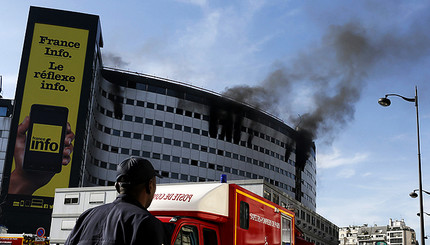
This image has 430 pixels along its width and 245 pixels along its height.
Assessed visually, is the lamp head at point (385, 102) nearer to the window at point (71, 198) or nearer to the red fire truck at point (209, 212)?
the red fire truck at point (209, 212)

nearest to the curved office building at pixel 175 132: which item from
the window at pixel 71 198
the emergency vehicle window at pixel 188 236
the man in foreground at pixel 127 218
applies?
the window at pixel 71 198

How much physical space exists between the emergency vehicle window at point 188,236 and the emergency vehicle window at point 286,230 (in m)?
4.43

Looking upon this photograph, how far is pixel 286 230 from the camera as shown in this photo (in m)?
12.9

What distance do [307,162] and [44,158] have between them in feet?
236

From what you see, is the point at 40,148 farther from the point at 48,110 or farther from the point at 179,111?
the point at 179,111

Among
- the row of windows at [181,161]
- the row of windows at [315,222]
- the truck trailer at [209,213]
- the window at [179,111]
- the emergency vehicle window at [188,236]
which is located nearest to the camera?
the emergency vehicle window at [188,236]

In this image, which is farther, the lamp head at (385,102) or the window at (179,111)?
the window at (179,111)

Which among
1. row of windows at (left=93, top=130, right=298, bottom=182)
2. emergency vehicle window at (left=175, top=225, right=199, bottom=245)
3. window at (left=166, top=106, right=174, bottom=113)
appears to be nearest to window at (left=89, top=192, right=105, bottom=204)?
row of windows at (left=93, top=130, right=298, bottom=182)

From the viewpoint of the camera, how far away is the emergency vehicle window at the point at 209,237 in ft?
30.1

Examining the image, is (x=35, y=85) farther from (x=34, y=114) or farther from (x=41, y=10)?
(x=41, y=10)

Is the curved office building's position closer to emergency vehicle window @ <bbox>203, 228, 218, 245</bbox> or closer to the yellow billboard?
the yellow billboard

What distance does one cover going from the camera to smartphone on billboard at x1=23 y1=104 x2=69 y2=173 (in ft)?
238

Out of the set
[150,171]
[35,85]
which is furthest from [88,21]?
[150,171]

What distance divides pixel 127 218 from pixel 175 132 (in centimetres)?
9264
